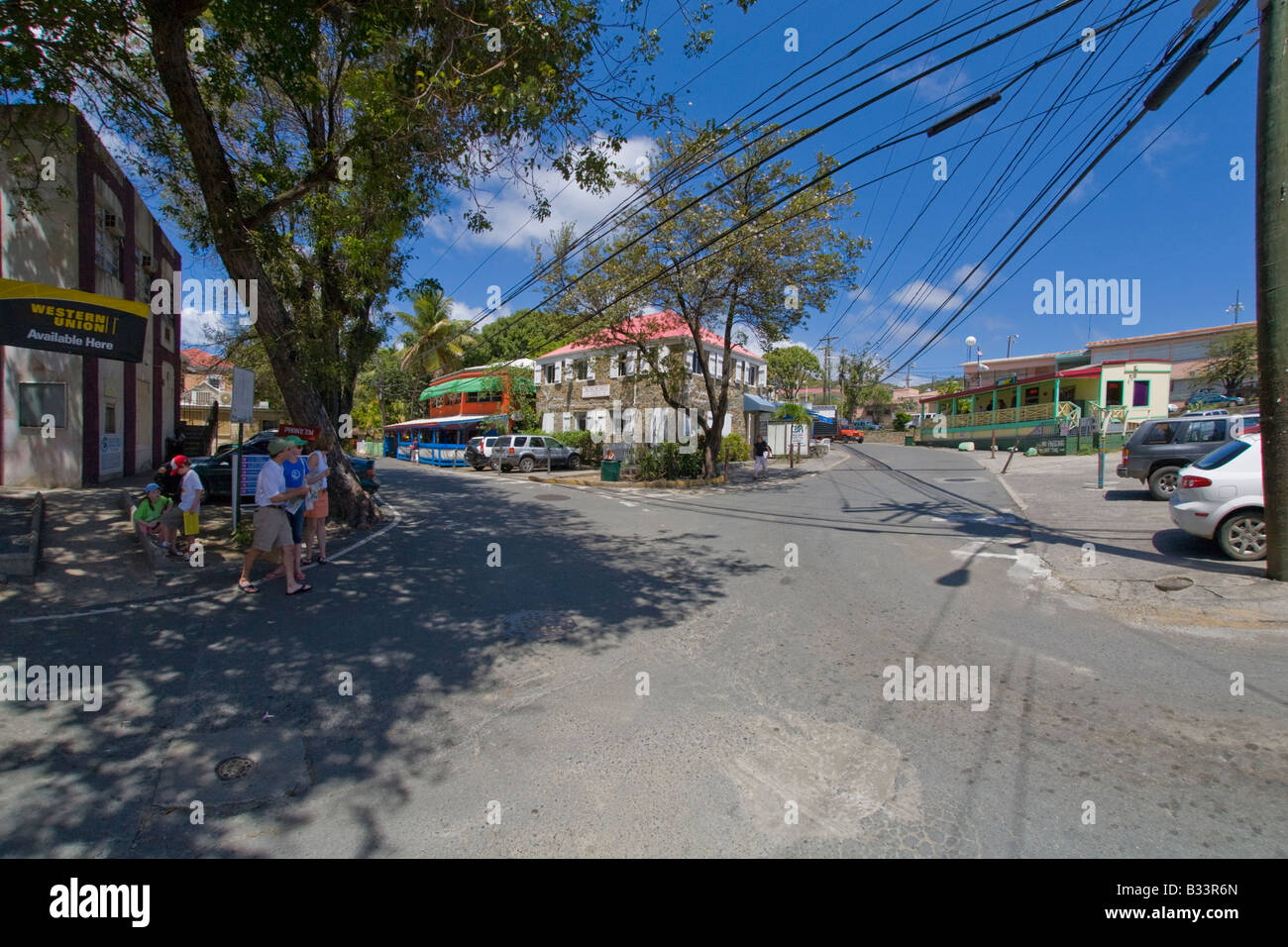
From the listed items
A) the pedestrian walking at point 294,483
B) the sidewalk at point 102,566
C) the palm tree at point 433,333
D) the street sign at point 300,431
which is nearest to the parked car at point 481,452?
the palm tree at point 433,333

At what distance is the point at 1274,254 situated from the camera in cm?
651

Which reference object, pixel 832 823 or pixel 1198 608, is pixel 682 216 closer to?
pixel 1198 608

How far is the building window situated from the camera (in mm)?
12289

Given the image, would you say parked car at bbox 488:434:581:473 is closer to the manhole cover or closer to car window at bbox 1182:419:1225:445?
car window at bbox 1182:419:1225:445

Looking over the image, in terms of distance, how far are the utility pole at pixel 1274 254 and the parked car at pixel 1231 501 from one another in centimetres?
108

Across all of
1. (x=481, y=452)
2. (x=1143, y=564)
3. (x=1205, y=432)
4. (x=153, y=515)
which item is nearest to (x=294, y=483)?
(x=153, y=515)

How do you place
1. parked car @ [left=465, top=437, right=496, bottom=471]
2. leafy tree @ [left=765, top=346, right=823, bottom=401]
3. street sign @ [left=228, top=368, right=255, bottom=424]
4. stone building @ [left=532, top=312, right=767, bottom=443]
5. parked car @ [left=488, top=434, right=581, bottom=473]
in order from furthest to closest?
leafy tree @ [left=765, top=346, right=823, bottom=401] → parked car @ [left=465, top=437, right=496, bottom=471] → stone building @ [left=532, top=312, right=767, bottom=443] → parked car @ [left=488, top=434, right=581, bottom=473] → street sign @ [left=228, top=368, right=255, bottom=424]

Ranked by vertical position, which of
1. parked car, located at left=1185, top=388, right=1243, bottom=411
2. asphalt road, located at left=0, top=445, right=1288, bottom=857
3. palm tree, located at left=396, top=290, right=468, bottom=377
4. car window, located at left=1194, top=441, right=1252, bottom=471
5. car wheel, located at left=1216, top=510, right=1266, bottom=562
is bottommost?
asphalt road, located at left=0, top=445, right=1288, bottom=857

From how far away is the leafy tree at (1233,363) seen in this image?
96.6ft

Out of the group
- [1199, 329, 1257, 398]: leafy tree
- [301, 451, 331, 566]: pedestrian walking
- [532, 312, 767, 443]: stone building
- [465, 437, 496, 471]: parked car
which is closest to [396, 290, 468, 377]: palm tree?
[532, 312, 767, 443]: stone building

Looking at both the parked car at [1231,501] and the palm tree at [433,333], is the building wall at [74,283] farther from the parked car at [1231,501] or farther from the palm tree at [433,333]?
the palm tree at [433,333]

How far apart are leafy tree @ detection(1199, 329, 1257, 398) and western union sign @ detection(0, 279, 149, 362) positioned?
40.3 metres

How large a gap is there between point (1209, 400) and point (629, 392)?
1015 inches
